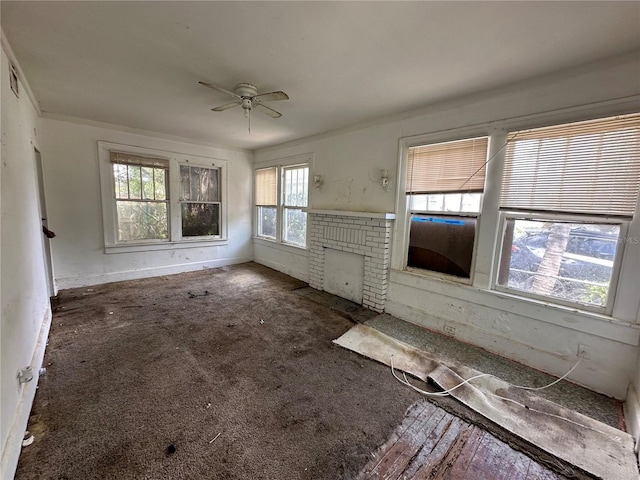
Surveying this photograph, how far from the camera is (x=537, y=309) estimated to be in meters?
2.36

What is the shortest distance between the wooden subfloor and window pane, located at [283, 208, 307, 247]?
3472 mm

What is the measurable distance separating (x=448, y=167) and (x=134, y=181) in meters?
4.87

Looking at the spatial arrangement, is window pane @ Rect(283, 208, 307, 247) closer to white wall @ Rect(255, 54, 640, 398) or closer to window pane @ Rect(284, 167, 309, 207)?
window pane @ Rect(284, 167, 309, 207)

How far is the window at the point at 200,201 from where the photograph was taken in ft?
16.5

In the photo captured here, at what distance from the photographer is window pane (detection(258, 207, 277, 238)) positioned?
5605 mm

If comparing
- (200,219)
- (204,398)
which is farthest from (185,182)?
(204,398)

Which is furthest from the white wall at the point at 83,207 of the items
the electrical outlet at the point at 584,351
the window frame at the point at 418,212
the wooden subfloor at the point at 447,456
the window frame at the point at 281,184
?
the electrical outlet at the point at 584,351

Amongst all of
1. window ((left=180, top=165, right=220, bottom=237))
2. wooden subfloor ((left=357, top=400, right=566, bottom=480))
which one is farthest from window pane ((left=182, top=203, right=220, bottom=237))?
wooden subfloor ((left=357, top=400, right=566, bottom=480))

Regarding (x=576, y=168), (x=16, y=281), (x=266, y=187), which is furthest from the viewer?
(x=266, y=187)

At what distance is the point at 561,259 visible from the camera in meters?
2.29

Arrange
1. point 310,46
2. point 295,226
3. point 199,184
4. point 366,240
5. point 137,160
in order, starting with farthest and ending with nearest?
1. point 199,184
2. point 295,226
3. point 137,160
4. point 366,240
5. point 310,46

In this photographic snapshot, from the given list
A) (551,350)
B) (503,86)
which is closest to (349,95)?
(503,86)

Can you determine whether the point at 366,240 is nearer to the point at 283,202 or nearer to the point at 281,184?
the point at 283,202

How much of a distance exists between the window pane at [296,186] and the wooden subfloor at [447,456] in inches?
148
